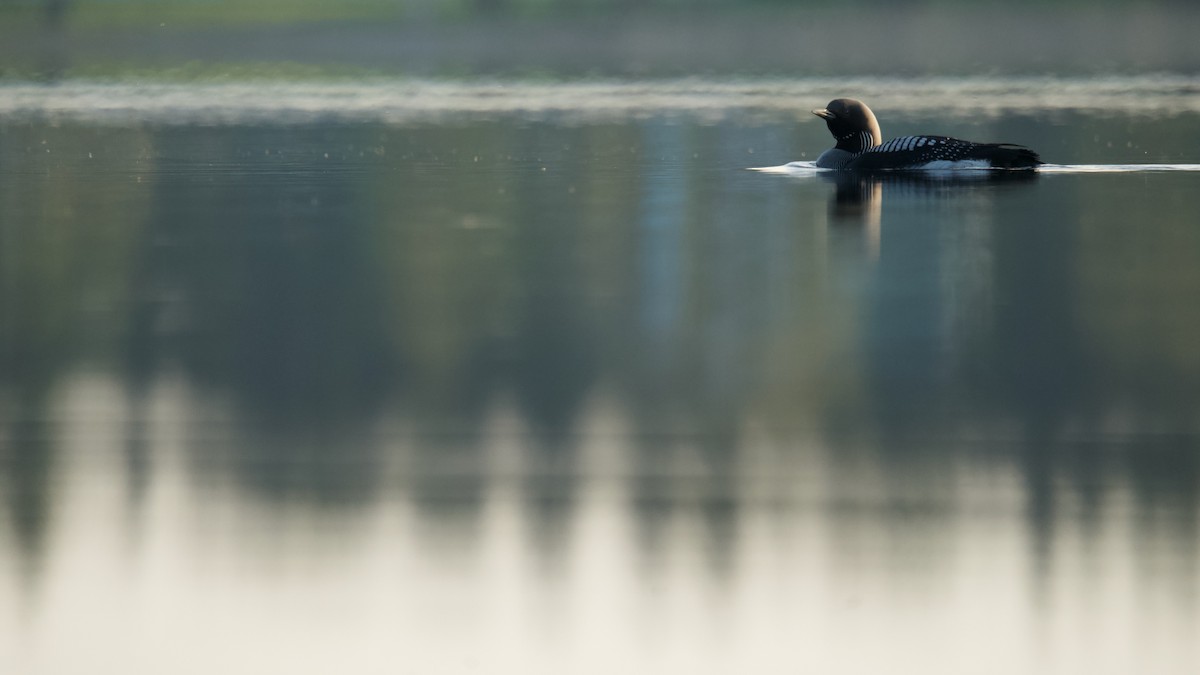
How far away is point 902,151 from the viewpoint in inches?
745

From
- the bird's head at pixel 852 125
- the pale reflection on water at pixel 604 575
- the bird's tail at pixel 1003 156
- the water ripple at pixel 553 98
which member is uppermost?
the bird's head at pixel 852 125

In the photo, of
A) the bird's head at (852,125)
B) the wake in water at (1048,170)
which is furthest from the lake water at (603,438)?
the bird's head at (852,125)

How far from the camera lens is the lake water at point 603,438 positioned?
5523mm

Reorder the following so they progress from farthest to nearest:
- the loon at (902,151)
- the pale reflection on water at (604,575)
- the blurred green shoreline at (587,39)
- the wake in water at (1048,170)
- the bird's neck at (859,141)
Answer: the blurred green shoreline at (587,39) → the bird's neck at (859,141) → the wake in water at (1048,170) → the loon at (902,151) → the pale reflection on water at (604,575)

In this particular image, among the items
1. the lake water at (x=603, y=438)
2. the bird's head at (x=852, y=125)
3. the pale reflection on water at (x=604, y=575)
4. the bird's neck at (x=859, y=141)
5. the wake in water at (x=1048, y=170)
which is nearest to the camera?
the pale reflection on water at (x=604, y=575)

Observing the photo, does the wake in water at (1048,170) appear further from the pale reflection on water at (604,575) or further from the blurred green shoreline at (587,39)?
the blurred green shoreline at (587,39)

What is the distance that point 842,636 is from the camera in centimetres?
542

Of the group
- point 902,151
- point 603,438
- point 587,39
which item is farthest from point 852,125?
point 587,39

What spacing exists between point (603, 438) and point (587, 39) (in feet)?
203

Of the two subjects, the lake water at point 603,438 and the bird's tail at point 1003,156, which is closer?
the lake water at point 603,438

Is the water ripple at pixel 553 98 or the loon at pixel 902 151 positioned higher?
the loon at pixel 902 151

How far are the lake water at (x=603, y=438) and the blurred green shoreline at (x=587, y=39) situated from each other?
35.3 meters

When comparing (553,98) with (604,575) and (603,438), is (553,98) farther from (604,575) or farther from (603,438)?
(604,575)

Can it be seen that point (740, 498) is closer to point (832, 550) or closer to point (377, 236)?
point (832, 550)
